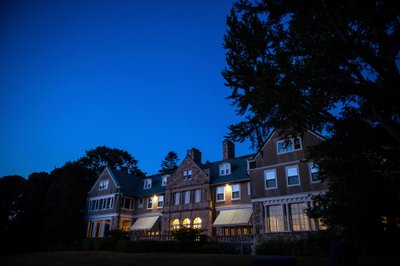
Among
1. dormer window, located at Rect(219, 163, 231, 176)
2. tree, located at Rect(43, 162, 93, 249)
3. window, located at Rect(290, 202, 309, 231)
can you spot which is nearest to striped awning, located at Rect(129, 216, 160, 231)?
tree, located at Rect(43, 162, 93, 249)

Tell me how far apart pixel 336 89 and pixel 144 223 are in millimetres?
36562

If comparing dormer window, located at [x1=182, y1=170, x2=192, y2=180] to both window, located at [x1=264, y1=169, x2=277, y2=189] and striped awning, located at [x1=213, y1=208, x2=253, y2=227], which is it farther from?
window, located at [x1=264, y1=169, x2=277, y2=189]

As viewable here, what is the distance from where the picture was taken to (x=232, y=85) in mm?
13930

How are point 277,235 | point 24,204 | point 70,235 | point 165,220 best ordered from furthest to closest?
point 24,204 < point 70,235 < point 165,220 < point 277,235

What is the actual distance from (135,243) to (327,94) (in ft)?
75.3

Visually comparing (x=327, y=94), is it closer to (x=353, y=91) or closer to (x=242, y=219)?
(x=353, y=91)

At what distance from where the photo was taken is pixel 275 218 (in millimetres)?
26516

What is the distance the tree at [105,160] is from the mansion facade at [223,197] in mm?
15890

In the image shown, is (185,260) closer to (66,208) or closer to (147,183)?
(147,183)

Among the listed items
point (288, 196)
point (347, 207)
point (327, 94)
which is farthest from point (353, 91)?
point (288, 196)

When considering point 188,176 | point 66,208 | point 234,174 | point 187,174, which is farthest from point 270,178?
point 66,208

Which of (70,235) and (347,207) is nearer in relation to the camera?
(347,207)

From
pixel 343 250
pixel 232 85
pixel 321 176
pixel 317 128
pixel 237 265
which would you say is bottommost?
pixel 237 265

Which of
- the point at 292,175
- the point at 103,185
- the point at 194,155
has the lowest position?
the point at 292,175
